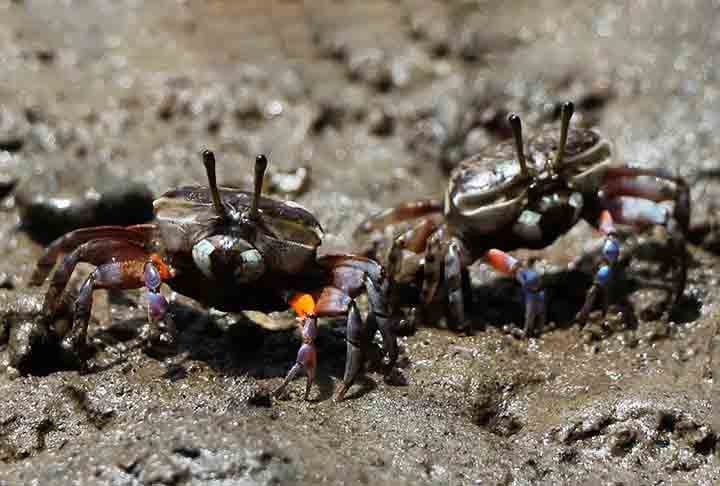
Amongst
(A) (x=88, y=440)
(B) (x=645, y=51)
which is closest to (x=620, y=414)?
(A) (x=88, y=440)

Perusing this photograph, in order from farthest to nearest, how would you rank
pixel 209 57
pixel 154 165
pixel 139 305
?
1. pixel 209 57
2. pixel 154 165
3. pixel 139 305

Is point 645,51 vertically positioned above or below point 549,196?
above

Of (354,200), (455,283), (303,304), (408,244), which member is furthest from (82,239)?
(354,200)

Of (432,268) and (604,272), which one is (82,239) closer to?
(432,268)

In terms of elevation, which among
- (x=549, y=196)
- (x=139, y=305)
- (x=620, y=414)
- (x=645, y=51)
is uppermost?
(x=645, y=51)

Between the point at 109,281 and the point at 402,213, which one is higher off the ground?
the point at 109,281

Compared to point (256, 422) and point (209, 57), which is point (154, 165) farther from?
point (256, 422)

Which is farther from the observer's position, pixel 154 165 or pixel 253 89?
pixel 253 89
